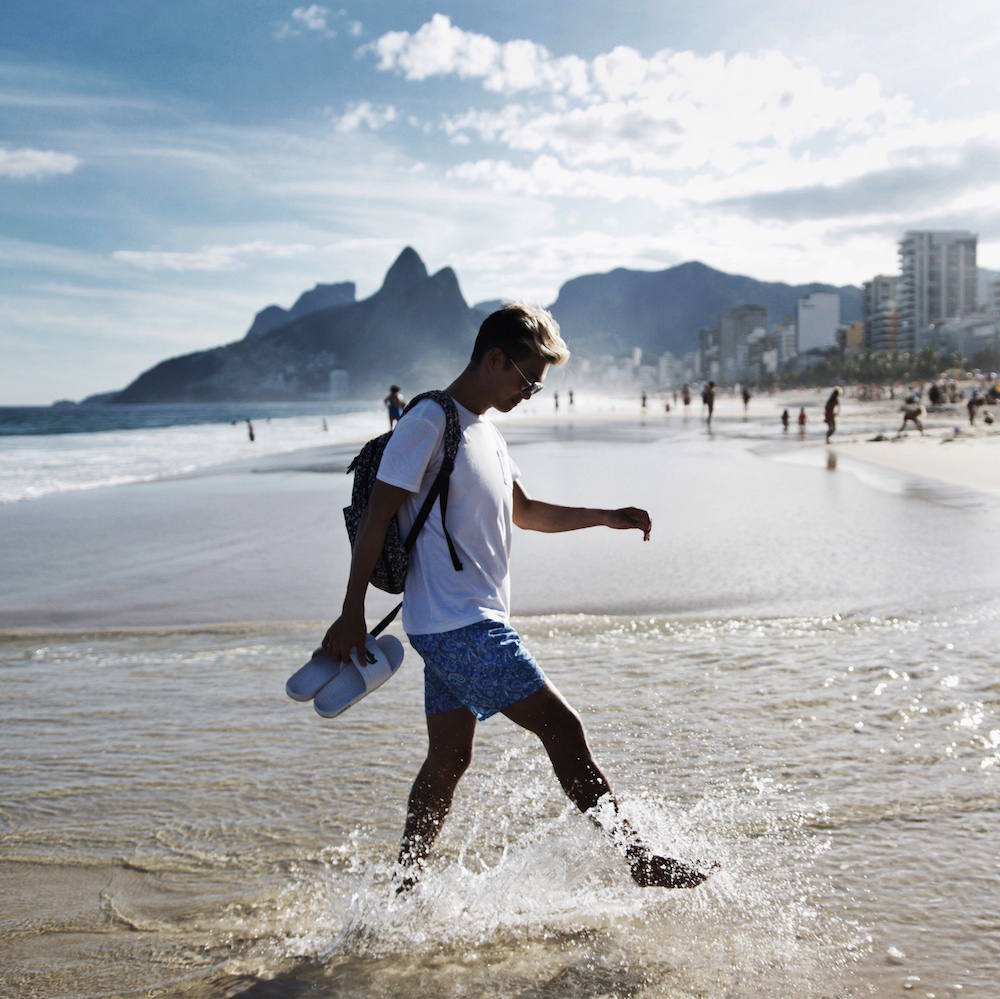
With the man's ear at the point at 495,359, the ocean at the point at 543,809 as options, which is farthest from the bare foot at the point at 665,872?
the man's ear at the point at 495,359

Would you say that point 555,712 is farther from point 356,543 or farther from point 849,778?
point 849,778

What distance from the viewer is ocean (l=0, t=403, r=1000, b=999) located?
8.35 ft

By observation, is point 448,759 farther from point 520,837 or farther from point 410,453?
point 410,453

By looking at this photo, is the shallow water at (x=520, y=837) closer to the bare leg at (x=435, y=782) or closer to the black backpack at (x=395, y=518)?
the bare leg at (x=435, y=782)

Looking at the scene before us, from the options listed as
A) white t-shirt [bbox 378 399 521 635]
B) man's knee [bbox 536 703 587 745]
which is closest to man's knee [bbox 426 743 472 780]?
man's knee [bbox 536 703 587 745]

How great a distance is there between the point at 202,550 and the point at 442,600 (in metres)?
7.99

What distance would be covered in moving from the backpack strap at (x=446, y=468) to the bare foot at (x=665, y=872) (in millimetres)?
973

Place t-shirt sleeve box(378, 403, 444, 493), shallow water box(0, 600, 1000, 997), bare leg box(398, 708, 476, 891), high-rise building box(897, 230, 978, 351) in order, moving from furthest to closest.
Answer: high-rise building box(897, 230, 978, 351) < bare leg box(398, 708, 476, 891) < shallow water box(0, 600, 1000, 997) < t-shirt sleeve box(378, 403, 444, 493)

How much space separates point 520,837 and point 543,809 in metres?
0.23

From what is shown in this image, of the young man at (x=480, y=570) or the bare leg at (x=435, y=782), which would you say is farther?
the bare leg at (x=435, y=782)

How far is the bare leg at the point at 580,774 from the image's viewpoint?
2.54m

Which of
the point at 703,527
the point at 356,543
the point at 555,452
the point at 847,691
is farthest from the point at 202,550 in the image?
the point at 555,452

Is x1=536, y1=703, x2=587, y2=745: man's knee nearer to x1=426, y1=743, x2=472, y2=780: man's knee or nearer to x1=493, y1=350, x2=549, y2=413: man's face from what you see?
x1=426, y1=743, x2=472, y2=780: man's knee

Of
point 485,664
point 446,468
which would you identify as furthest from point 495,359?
point 485,664
